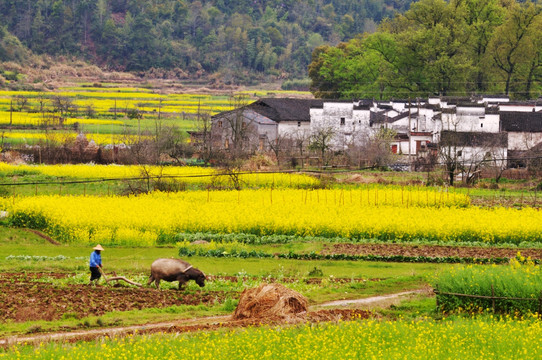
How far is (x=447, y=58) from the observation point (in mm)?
85188

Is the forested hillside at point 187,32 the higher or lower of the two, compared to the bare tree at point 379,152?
higher

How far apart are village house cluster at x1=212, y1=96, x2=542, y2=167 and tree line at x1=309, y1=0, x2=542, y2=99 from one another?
14253 mm

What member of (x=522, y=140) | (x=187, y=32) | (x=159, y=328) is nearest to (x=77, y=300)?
(x=159, y=328)

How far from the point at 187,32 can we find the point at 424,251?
12000 cm

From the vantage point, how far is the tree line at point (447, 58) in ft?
286

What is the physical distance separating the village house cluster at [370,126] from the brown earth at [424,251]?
92.0 feet

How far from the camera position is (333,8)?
170 m

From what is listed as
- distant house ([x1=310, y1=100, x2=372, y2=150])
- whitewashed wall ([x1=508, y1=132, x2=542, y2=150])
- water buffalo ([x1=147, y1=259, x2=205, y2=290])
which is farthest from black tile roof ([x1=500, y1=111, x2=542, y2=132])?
water buffalo ([x1=147, y1=259, x2=205, y2=290])

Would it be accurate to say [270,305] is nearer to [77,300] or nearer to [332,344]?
[332,344]

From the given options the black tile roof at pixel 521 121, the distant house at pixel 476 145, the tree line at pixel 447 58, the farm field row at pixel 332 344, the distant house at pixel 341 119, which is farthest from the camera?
the tree line at pixel 447 58

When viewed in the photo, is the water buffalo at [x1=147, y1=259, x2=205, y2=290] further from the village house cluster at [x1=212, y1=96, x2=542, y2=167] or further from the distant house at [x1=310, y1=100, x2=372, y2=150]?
the distant house at [x1=310, y1=100, x2=372, y2=150]

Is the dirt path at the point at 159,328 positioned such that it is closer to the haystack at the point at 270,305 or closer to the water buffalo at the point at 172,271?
the haystack at the point at 270,305

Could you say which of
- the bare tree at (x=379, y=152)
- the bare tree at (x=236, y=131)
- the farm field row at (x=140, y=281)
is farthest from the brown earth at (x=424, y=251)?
the bare tree at (x=236, y=131)

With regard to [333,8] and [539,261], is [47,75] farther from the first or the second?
[539,261]
